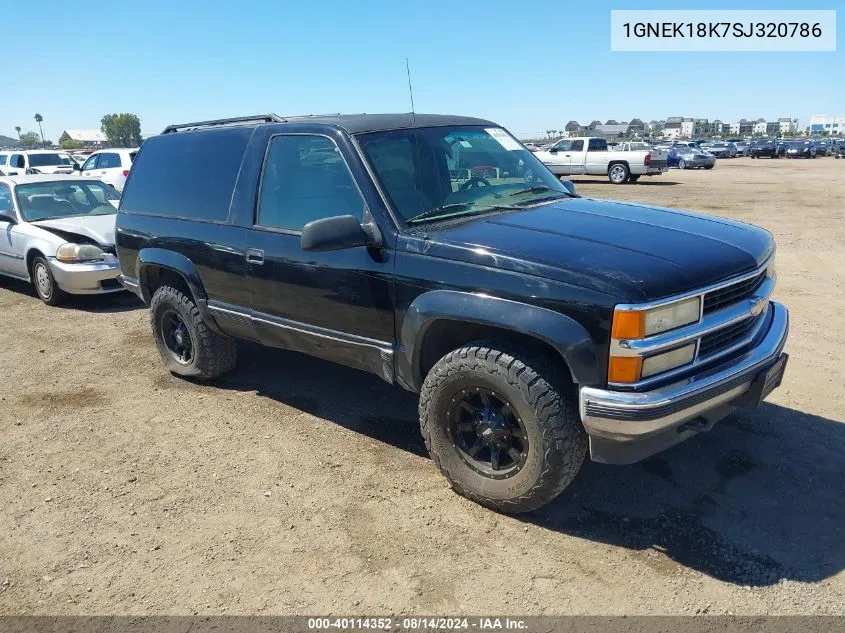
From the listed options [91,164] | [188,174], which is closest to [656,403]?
[188,174]

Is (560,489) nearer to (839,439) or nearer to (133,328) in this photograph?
(839,439)

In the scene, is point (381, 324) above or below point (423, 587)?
above

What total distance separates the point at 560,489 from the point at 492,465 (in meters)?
0.38

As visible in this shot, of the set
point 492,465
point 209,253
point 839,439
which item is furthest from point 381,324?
point 839,439

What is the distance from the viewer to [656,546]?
3176 millimetres

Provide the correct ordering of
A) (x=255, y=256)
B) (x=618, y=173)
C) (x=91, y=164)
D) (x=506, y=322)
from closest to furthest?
(x=506, y=322) < (x=255, y=256) < (x=91, y=164) < (x=618, y=173)

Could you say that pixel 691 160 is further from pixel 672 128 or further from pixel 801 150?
pixel 672 128

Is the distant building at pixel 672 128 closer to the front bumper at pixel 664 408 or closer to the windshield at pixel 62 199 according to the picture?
the windshield at pixel 62 199

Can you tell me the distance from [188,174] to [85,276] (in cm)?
373

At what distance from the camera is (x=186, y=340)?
5398mm

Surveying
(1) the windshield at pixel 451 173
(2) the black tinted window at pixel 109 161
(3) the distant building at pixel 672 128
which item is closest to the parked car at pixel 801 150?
(2) the black tinted window at pixel 109 161

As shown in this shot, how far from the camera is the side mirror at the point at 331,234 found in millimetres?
3461

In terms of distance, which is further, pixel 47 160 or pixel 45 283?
pixel 47 160

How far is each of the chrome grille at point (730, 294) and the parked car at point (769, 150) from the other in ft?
178
